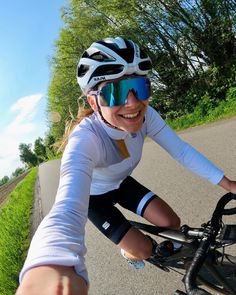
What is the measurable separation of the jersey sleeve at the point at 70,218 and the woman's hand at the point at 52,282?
0.11ft

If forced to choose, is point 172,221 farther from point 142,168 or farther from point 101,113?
point 142,168

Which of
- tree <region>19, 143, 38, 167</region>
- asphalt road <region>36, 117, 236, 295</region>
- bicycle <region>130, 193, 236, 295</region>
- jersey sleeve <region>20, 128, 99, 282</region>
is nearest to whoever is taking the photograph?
jersey sleeve <region>20, 128, 99, 282</region>

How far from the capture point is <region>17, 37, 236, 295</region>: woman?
1.70 meters

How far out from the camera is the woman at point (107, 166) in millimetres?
1700

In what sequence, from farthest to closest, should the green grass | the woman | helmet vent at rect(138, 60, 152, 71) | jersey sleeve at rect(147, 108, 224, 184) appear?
the green grass < jersey sleeve at rect(147, 108, 224, 184) < helmet vent at rect(138, 60, 152, 71) < the woman

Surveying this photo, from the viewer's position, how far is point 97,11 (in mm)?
23297

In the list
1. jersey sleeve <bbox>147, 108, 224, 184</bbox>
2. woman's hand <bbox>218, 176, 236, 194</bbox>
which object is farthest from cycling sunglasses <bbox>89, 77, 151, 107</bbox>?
woman's hand <bbox>218, 176, 236, 194</bbox>

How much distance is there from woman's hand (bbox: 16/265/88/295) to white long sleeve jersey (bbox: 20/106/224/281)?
3cm

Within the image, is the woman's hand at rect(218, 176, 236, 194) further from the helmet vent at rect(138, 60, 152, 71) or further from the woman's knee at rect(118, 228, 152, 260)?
the helmet vent at rect(138, 60, 152, 71)

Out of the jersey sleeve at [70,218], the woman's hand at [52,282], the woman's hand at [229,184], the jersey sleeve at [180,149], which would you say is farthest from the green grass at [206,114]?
the woman's hand at [52,282]

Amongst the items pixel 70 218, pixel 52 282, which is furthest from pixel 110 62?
pixel 52 282

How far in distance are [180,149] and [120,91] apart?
884 mm

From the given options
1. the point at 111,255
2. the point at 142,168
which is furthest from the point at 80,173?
the point at 142,168

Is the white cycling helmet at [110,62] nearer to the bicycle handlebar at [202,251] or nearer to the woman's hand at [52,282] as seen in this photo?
the bicycle handlebar at [202,251]
